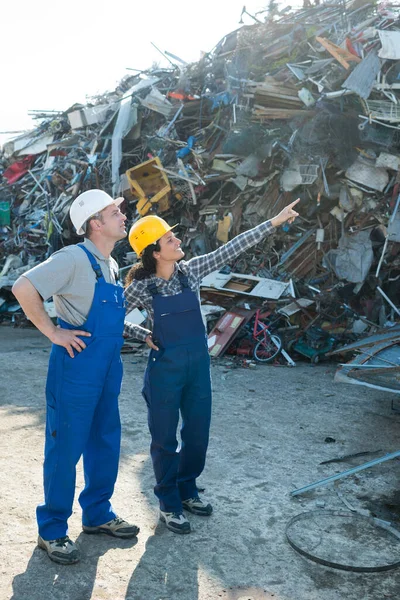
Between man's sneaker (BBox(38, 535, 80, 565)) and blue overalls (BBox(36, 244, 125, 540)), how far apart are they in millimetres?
32

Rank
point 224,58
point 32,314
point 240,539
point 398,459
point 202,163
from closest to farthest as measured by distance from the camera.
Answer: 1. point 32,314
2. point 240,539
3. point 398,459
4. point 202,163
5. point 224,58

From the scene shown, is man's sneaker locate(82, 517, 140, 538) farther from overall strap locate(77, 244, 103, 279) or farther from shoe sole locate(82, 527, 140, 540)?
overall strap locate(77, 244, 103, 279)

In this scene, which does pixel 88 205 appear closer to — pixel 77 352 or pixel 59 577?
pixel 77 352

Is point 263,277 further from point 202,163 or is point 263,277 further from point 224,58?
point 224,58

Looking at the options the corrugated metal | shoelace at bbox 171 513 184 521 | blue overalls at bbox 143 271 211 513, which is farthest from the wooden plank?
shoelace at bbox 171 513 184 521

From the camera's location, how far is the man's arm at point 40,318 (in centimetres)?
309

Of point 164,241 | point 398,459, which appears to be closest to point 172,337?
point 164,241

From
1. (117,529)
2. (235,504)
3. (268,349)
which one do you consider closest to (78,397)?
(117,529)

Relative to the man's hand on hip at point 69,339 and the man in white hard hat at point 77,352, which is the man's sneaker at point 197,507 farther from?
the man's hand on hip at point 69,339

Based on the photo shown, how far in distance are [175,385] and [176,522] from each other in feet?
2.77

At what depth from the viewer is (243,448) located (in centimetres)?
532

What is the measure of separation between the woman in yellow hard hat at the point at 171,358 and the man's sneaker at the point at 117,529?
0.23 m

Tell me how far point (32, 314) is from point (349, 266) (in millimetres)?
7299

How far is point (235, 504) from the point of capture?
13.7 feet
